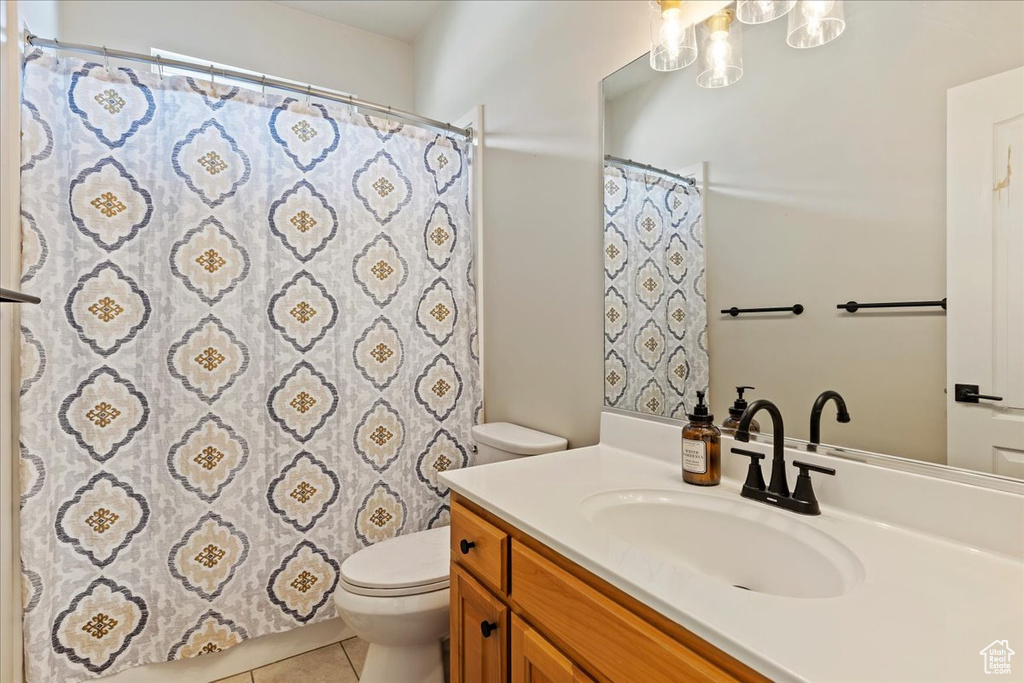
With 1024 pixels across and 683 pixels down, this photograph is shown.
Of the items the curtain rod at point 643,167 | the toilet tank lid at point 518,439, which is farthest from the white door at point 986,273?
the toilet tank lid at point 518,439

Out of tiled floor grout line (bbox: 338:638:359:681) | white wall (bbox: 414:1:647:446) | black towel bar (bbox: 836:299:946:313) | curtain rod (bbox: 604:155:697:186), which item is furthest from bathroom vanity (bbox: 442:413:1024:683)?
tiled floor grout line (bbox: 338:638:359:681)

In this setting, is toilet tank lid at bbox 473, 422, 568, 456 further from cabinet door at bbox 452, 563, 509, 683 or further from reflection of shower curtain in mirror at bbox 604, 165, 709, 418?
cabinet door at bbox 452, 563, 509, 683

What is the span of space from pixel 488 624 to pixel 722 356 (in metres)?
0.82

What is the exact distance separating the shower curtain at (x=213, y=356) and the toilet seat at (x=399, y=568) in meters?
0.32

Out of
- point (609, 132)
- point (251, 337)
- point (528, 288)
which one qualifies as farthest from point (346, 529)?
point (609, 132)

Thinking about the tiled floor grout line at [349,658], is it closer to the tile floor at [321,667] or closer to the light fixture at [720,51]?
the tile floor at [321,667]

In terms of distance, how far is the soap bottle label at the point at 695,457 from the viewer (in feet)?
3.56

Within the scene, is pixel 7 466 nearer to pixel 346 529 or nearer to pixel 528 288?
pixel 346 529

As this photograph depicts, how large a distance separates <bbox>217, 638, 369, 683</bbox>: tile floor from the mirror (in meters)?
1.44

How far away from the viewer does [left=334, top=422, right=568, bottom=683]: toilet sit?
1411mm

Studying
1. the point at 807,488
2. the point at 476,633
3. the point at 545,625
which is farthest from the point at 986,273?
the point at 476,633

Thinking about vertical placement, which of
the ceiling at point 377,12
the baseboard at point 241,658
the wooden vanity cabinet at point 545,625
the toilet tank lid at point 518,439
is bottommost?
the baseboard at point 241,658

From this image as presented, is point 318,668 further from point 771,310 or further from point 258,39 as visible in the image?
point 258,39

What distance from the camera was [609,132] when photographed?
148 centimetres
